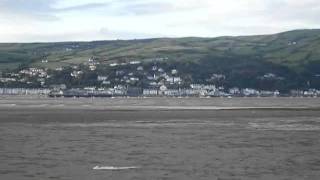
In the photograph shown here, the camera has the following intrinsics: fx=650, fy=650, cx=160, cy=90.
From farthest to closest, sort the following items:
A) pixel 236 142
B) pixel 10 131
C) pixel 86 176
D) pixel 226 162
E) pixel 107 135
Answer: pixel 10 131 → pixel 107 135 → pixel 236 142 → pixel 226 162 → pixel 86 176

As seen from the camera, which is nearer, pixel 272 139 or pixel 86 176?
pixel 86 176

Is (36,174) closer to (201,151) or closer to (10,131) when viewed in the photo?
(201,151)

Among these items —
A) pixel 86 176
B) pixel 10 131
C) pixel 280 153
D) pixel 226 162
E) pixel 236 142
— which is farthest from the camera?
pixel 10 131

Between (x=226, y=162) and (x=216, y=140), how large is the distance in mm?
16270

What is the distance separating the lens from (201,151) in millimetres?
47062

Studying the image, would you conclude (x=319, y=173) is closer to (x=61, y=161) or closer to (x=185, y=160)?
(x=185, y=160)

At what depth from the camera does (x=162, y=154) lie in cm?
4509

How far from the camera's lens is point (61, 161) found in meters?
40.7

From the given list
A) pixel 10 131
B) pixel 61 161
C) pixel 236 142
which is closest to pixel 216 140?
pixel 236 142

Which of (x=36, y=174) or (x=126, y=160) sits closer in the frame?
(x=36, y=174)

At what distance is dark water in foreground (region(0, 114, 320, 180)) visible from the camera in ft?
116

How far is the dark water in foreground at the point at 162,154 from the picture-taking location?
116ft

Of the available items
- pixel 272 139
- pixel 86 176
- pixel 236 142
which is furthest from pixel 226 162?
pixel 272 139

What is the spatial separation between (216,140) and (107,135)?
11.8 m
